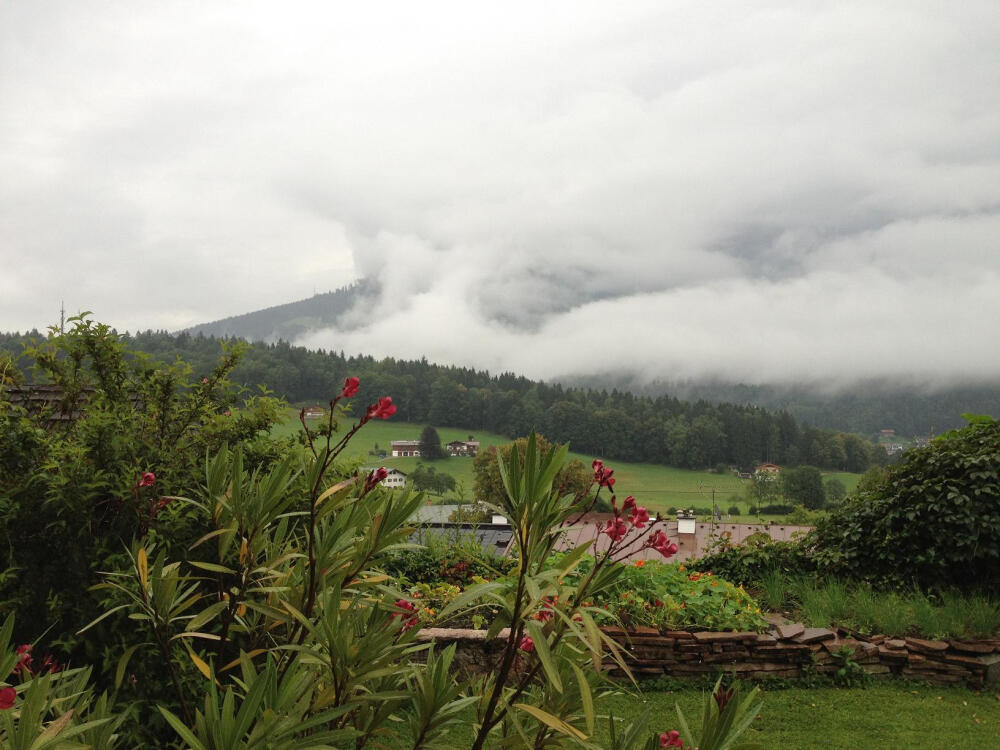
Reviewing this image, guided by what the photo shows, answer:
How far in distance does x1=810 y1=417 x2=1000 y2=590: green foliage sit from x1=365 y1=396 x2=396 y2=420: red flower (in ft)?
22.3

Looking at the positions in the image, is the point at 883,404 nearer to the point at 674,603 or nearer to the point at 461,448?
the point at 461,448

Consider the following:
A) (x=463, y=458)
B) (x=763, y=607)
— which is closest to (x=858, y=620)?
(x=763, y=607)

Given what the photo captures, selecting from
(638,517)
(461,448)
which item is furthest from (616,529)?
(461,448)

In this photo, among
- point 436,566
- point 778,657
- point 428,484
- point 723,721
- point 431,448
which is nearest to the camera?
point 723,721

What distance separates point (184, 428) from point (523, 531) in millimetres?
2510

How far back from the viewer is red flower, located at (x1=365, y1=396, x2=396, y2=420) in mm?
1584

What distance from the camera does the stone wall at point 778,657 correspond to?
203 inches

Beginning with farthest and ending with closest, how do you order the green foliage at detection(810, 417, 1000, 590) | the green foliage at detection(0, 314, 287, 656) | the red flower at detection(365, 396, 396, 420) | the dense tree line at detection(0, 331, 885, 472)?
the dense tree line at detection(0, 331, 885, 472) < the green foliage at detection(810, 417, 1000, 590) < the green foliage at detection(0, 314, 287, 656) < the red flower at detection(365, 396, 396, 420)

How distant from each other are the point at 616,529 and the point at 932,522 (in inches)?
253

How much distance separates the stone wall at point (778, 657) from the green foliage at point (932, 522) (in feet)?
4.18

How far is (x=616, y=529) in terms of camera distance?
1659 mm

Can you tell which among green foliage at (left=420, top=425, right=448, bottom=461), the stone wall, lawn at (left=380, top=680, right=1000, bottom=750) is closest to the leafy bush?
the stone wall

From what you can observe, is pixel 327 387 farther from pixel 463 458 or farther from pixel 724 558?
pixel 724 558

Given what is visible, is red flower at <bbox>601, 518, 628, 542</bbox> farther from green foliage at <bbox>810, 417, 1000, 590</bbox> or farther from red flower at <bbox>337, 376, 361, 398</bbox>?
green foliage at <bbox>810, 417, 1000, 590</bbox>
